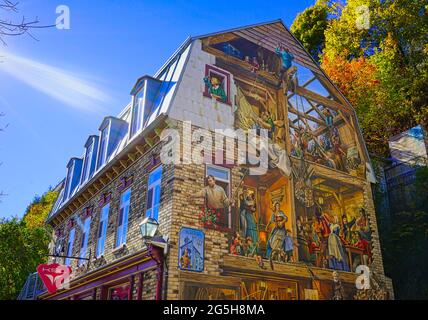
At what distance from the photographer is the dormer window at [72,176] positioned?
17.6 meters

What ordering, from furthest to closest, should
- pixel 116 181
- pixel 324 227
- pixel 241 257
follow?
pixel 116 181 → pixel 324 227 → pixel 241 257

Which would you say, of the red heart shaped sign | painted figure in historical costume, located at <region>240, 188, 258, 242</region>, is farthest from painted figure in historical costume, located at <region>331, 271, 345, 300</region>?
the red heart shaped sign

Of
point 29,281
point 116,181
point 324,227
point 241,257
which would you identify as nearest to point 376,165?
point 324,227

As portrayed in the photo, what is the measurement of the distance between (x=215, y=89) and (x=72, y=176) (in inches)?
357

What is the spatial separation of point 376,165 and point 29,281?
16.5 metres

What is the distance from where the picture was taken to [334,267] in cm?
1228

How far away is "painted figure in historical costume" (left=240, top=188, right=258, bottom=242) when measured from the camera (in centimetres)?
1079

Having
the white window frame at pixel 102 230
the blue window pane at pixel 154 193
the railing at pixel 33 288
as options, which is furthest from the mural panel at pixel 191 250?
the railing at pixel 33 288

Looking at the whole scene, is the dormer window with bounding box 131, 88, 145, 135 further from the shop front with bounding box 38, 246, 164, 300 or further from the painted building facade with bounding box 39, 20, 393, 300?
the shop front with bounding box 38, 246, 164, 300

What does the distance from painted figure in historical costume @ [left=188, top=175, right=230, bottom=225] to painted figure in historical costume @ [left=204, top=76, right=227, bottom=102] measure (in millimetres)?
2649

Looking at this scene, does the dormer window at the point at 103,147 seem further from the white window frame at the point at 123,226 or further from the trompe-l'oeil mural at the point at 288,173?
the trompe-l'oeil mural at the point at 288,173

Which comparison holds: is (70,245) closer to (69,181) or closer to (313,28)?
(69,181)

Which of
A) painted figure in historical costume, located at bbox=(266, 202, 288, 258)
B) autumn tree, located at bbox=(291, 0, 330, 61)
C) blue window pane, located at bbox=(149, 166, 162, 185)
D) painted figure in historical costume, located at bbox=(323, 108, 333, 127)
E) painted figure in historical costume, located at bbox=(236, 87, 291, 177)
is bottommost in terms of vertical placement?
painted figure in historical costume, located at bbox=(266, 202, 288, 258)
